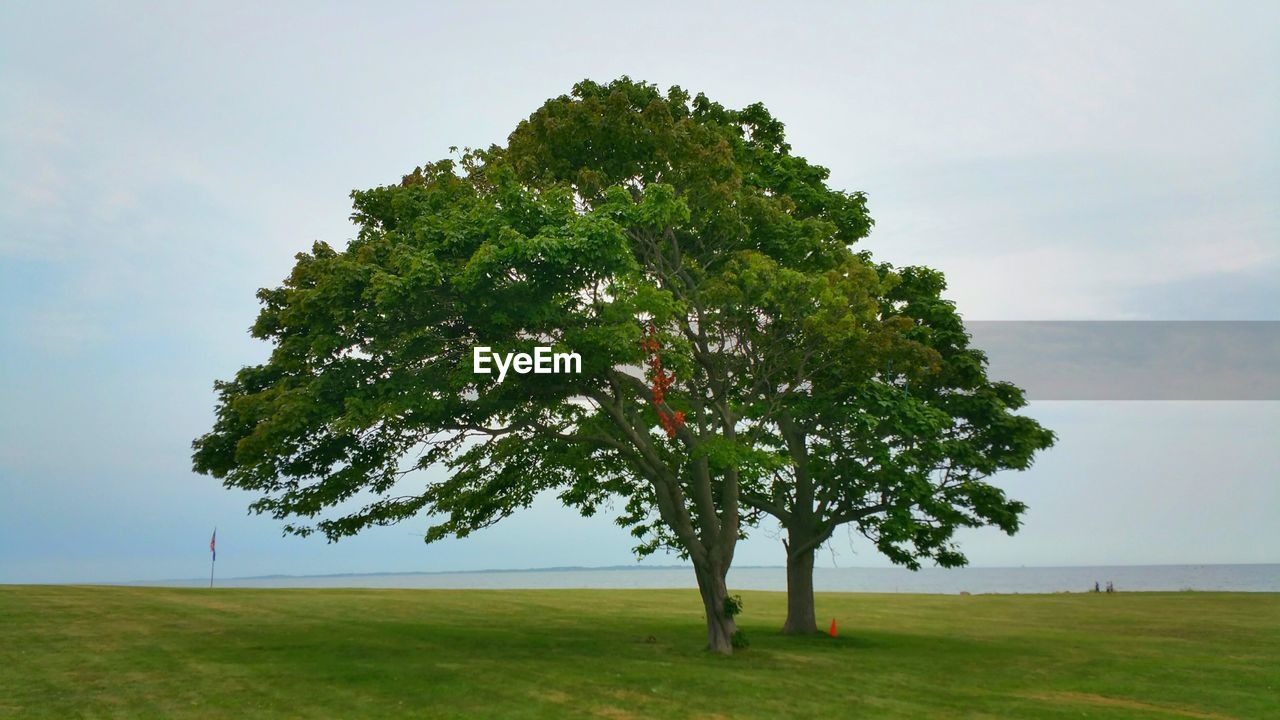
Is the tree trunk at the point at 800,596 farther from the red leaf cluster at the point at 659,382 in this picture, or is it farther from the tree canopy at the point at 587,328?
the red leaf cluster at the point at 659,382

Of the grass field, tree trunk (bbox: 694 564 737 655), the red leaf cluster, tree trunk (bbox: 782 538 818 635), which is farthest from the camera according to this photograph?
tree trunk (bbox: 782 538 818 635)

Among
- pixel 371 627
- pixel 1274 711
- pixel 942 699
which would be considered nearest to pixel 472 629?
pixel 371 627

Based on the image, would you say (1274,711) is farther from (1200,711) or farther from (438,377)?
(438,377)

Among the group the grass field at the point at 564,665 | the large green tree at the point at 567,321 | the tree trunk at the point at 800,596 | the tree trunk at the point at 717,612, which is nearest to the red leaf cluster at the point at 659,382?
the large green tree at the point at 567,321

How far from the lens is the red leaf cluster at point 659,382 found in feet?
84.3

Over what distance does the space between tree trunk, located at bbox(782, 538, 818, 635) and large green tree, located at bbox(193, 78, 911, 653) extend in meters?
4.46

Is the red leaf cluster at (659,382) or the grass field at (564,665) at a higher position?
the red leaf cluster at (659,382)

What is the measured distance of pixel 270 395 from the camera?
83.9ft

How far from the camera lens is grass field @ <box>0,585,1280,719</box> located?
784 inches

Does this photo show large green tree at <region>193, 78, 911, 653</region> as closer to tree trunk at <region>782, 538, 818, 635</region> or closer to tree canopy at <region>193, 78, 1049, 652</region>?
tree canopy at <region>193, 78, 1049, 652</region>

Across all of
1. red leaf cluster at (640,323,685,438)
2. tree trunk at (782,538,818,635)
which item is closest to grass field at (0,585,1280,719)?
tree trunk at (782,538,818,635)

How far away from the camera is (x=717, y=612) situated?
2916 centimetres

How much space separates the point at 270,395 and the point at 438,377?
16.3ft

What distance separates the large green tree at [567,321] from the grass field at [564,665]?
4207 mm
